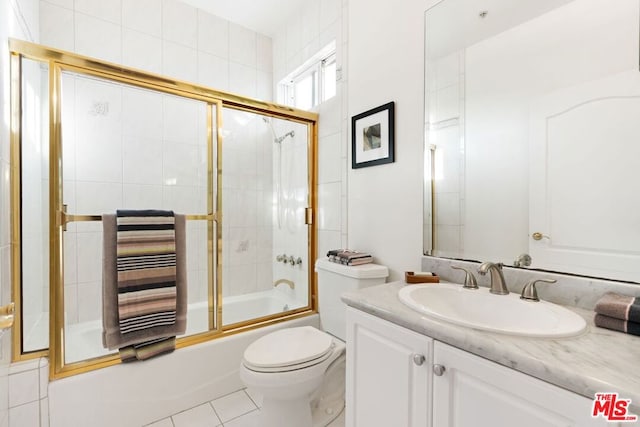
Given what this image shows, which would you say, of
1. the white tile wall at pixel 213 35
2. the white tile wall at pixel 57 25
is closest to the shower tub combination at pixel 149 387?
the white tile wall at pixel 57 25

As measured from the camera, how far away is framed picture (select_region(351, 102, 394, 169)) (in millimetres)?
1581

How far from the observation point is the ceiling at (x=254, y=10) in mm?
2266

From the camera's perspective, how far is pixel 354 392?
103cm

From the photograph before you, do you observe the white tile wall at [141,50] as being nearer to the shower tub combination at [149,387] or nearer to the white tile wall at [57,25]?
the white tile wall at [57,25]

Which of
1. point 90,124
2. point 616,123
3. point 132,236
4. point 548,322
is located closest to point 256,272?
point 132,236

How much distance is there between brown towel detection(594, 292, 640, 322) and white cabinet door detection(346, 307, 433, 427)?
1.47 ft

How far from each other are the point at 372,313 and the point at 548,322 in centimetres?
50

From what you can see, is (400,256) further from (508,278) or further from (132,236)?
(132,236)

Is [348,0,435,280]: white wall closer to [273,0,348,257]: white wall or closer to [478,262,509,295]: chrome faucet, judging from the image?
[273,0,348,257]: white wall

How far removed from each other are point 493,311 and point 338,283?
0.82m

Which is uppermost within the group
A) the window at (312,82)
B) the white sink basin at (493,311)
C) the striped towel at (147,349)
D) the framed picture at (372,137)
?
the window at (312,82)

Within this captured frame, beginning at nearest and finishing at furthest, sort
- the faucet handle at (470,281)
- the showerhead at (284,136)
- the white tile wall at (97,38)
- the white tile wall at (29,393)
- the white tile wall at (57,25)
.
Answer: the faucet handle at (470,281)
the white tile wall at (29,393)
the white tile wall at (57,25)
the white tile wall at (97,38)
the showerhead at (284,136)

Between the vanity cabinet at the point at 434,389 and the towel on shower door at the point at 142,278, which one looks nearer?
the vanity cabinet at the point at 434,389

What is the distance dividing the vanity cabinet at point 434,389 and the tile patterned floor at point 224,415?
0.71 meters
